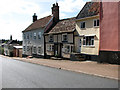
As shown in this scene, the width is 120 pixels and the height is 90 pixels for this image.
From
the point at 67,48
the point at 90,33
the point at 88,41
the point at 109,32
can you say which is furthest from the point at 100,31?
the point at 67,48

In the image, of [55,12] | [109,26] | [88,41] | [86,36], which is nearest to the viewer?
[109,26]

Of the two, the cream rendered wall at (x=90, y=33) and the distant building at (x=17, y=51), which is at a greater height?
the cream rendered wall at (x=90, y=33)

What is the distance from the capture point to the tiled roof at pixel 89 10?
63.1 feet

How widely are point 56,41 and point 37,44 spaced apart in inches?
311

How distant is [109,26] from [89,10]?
18.0 feet

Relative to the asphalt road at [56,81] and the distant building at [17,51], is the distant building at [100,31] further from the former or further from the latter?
the distant building at [17,51]

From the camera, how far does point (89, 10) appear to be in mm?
20172

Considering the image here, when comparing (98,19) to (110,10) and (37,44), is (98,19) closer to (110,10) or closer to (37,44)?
(110,10)

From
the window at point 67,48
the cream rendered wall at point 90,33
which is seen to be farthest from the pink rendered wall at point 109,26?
the window at point 67,48

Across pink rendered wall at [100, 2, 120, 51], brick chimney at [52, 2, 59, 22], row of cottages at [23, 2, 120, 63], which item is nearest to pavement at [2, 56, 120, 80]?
row of cottages at [23, 2, 120, 63]

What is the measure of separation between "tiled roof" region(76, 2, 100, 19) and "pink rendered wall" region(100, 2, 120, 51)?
2.34 meters

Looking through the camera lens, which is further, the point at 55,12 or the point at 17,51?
the point at 17,51

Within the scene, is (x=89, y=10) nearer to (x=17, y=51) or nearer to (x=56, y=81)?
(x=56, y=81)

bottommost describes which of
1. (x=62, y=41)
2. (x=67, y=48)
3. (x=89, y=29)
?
(x=67, y=48)
